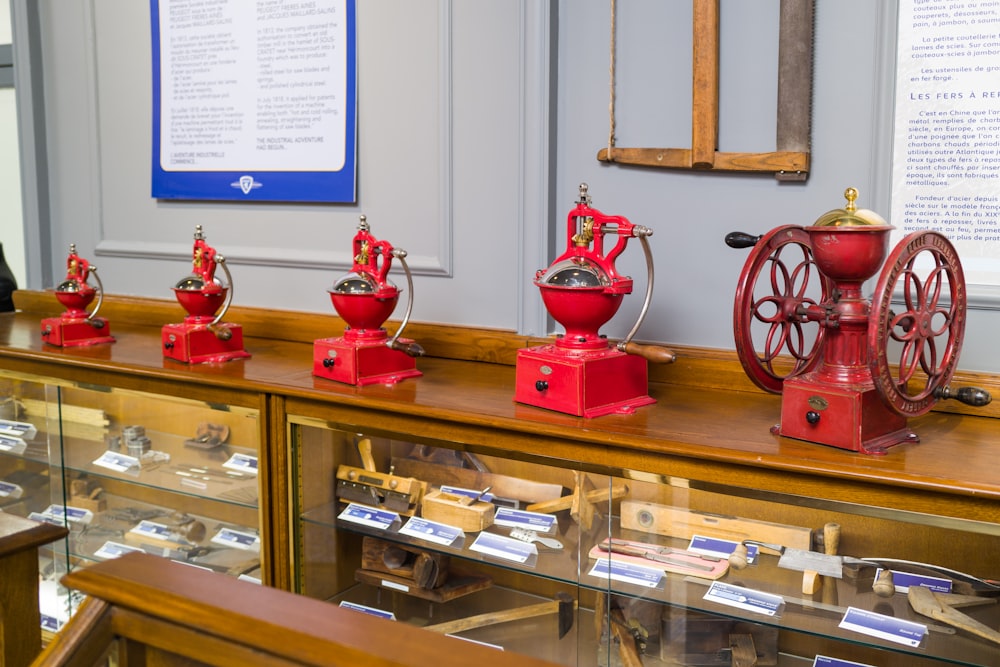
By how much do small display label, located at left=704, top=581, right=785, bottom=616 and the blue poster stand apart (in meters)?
1.67

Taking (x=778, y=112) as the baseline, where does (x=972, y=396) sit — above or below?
below

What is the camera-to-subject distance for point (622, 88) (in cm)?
248

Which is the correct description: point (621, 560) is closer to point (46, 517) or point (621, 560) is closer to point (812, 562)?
point (812, 562)

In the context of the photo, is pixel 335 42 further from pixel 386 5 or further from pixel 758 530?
pixel 758 530

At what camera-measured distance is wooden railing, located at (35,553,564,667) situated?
3.10ft

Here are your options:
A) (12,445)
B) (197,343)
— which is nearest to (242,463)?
(197,343)

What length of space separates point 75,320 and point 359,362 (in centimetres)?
112

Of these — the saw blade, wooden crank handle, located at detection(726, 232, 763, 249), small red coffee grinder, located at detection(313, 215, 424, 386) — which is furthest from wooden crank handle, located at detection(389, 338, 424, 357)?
the saw blade

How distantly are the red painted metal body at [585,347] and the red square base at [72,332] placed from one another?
1.54 meters

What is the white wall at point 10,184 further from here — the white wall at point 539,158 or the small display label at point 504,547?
the small display label at point 504,547

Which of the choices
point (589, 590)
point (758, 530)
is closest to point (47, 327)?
point (589, 590)

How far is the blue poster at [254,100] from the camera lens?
298cm

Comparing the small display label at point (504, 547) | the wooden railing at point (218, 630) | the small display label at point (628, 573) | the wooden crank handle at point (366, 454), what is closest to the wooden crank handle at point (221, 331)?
the wooden crank handle at point (366, 454)

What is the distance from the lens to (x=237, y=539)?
8.45 feet
